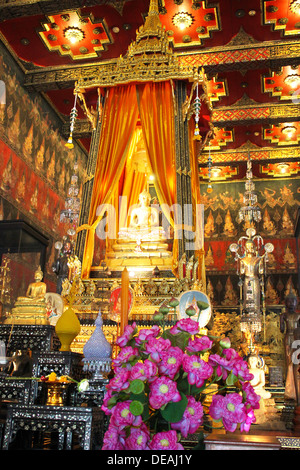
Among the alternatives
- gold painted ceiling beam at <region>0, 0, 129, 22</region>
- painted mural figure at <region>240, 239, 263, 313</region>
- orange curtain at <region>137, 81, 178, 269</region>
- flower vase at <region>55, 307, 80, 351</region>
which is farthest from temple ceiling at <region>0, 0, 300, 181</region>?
flower vase at <region>55, 307, 80, 351</region>

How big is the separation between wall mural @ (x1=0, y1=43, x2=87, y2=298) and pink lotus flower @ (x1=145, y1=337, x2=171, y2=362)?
592cm

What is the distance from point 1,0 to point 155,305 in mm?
4919

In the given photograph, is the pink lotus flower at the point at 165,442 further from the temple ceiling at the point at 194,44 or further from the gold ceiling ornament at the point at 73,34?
the gold ceiling ornament at the point at 73,34

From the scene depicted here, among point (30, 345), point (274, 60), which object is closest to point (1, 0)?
point (274, 60)

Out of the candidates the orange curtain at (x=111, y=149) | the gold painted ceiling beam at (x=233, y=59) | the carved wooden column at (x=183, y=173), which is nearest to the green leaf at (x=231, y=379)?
the carved wooden column at (x=183, y=173)

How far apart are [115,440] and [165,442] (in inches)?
6.3

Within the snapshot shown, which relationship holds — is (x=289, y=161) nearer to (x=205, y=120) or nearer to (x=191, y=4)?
(x=205, y=120)

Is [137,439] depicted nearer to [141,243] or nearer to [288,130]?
[141,243]

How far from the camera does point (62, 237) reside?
9.59 m

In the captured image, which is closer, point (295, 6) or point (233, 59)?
point (295, 6)

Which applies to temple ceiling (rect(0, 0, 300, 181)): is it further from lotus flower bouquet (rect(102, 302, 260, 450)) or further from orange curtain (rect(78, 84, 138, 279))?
lotus flower bouquet (rect(102, 302, 260, 450))

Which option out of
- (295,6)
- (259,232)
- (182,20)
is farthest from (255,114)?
(259,232)

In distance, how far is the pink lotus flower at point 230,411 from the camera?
115 centimetres

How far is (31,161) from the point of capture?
8.30m
